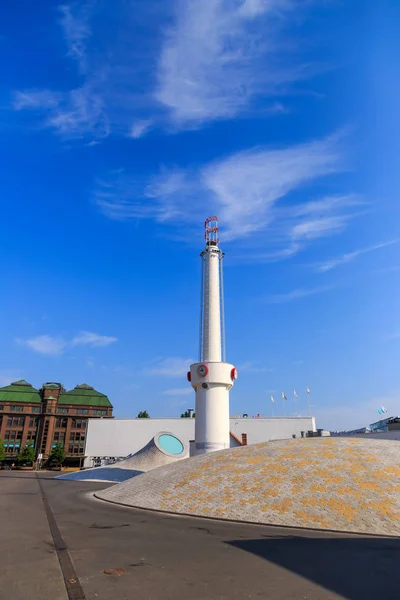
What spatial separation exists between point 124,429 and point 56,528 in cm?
8617

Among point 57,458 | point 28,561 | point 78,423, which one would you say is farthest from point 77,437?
point 28,561

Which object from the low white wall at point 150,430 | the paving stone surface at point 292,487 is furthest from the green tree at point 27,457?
the paving stone surface at point 292,487

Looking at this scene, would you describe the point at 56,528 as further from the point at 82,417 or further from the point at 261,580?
the point at 82,417

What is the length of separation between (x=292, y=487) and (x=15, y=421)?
123m

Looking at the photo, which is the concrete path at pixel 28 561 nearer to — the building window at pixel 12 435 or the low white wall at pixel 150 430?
the low white wall at pixel 150 430

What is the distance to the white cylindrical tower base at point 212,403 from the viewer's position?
171 ft

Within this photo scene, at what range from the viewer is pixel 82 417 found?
422ft

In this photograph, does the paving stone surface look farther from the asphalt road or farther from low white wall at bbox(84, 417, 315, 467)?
low white wall at bbox(84, 417, 315, 467)

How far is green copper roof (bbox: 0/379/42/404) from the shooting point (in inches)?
4998

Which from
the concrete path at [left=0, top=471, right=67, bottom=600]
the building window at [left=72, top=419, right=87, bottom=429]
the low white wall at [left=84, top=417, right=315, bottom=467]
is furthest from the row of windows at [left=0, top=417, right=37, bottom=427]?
the concrete path at [left=0, top=471, right=67, bottom=600]

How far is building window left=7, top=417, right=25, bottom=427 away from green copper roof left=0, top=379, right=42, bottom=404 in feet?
18.5

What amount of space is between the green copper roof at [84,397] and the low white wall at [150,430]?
3125 centimetres

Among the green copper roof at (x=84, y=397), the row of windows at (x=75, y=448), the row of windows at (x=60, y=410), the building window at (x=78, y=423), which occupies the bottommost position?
the row of windows at (x=75, y=448)

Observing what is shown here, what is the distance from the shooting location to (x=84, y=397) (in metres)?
134
